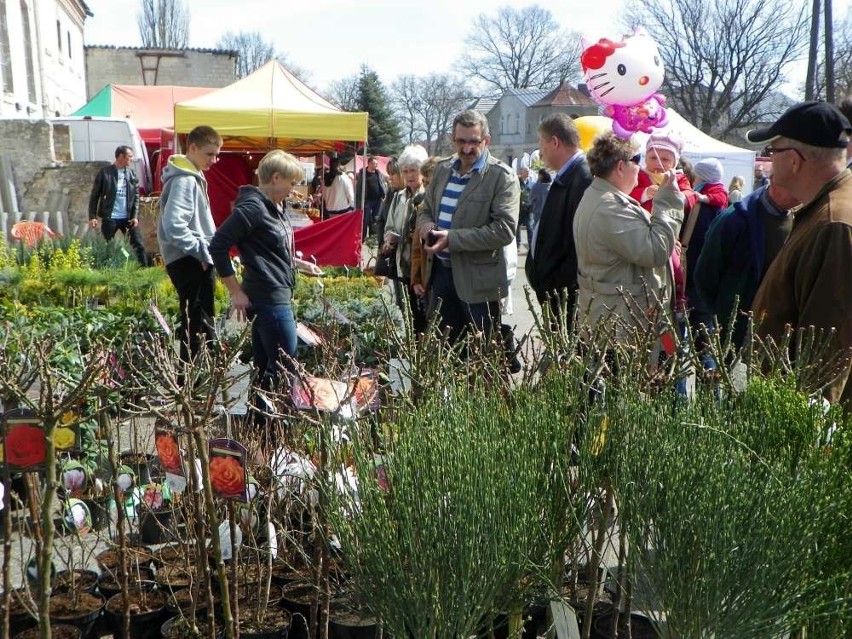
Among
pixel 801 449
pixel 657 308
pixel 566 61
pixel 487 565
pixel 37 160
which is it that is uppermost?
pixel 566 61

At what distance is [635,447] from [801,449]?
1.06ft

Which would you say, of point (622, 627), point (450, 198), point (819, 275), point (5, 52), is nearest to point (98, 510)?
point (622, 627)

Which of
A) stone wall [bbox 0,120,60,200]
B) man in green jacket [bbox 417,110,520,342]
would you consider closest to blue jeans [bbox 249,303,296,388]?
man in green jacket [bbox 417,110,520,342]

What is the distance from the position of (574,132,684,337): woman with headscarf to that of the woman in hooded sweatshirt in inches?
58.6

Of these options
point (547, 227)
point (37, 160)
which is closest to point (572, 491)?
point (547, 227)

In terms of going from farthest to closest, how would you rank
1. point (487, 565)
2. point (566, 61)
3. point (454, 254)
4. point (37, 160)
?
point (566, 61)
point (37, 160)
point (454, 254)
point (487, 565)

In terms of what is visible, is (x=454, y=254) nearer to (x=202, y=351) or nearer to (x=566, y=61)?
(x=202, y=351)

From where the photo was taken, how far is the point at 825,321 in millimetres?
2520

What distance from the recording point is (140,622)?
2.64 metres

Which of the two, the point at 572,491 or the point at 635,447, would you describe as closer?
the point at 635,447

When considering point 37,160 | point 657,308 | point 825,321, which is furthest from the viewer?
point 37,160

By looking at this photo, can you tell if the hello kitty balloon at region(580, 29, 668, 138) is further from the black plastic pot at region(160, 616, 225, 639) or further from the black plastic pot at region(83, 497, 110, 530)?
the black plastic pot at region(160, 616, 225, 639)

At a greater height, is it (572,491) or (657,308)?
(657,308)

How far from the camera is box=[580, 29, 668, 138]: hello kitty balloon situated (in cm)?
686
